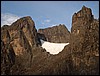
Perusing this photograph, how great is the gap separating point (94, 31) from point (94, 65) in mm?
12383

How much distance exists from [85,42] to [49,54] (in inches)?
614

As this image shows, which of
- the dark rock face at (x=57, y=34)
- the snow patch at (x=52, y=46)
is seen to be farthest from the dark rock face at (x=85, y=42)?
the dark rock face at (x=57, y=34)

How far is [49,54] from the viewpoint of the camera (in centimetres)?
9312

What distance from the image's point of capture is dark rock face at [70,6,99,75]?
2965 inches

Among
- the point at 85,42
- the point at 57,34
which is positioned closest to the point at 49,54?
the point at 85,42

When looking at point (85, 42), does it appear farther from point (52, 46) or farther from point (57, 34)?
point (57, 34)

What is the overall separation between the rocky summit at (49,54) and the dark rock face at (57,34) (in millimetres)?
18557

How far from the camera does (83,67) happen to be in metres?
75.8

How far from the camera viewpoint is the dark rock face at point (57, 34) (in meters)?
119

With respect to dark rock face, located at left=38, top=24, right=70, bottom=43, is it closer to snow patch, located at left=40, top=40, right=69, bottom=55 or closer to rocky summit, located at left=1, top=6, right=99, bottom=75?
snow patch, located at left=40, top=40, right=69, bottom=55

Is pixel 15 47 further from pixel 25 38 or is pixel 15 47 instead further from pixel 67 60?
pixel 67 60

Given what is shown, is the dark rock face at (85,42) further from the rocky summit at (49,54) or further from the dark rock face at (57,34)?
the dark rock face at (57,34)

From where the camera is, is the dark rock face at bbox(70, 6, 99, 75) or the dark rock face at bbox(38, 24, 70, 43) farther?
the dark rock face at bbox(38, 24, 70, 43)

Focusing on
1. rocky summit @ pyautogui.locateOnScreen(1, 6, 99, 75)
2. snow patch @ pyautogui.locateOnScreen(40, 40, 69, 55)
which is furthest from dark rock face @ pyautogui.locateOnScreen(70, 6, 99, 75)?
snow patch @ pyautogui.locateOnScreen(40, 40, 69, 55)
